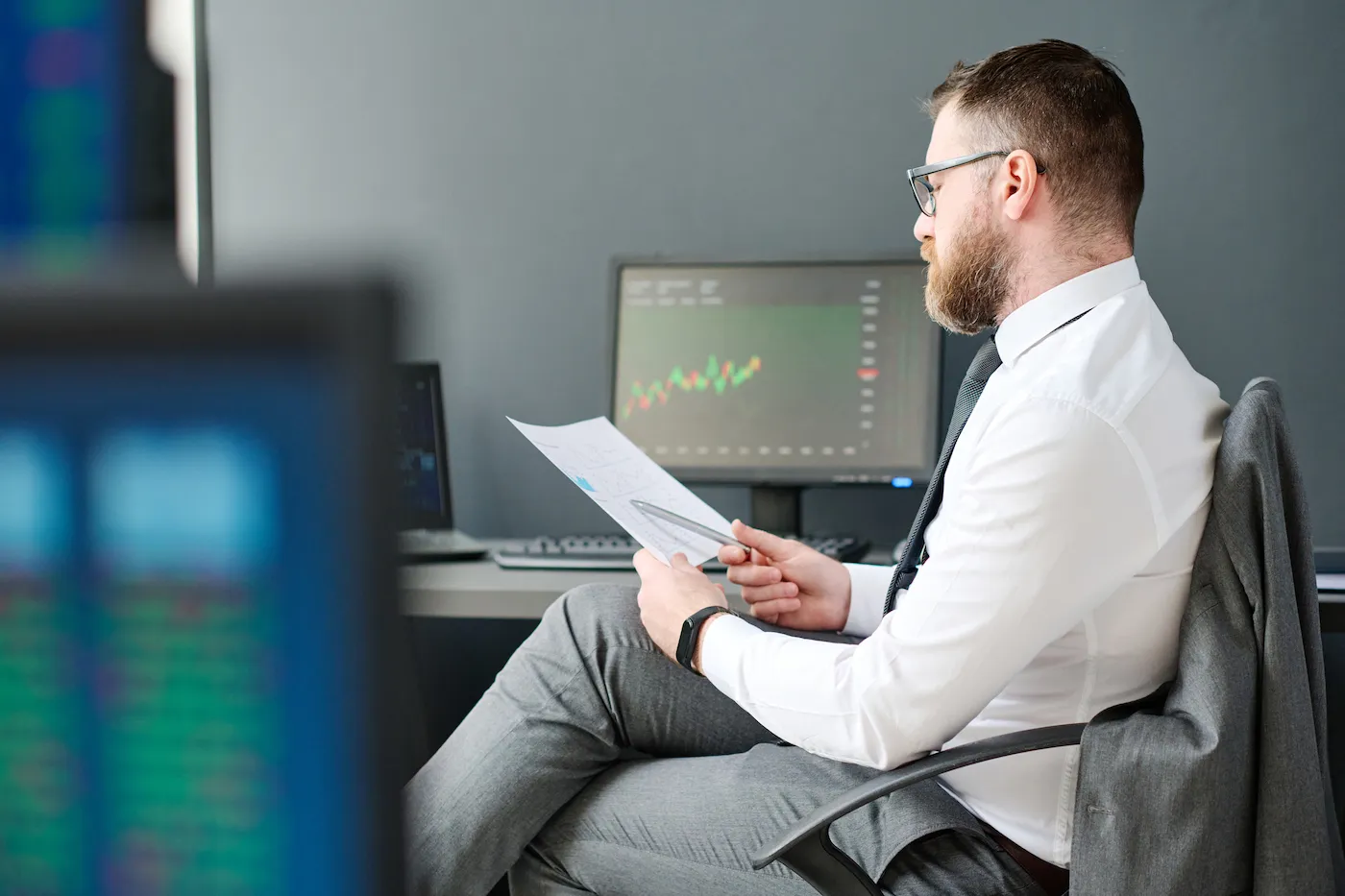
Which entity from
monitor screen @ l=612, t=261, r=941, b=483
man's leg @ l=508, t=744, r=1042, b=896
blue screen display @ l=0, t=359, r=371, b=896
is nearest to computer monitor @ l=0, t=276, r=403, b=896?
blue screen display @ l=0, t=359, r=371, b=896

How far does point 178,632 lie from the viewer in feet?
0.87

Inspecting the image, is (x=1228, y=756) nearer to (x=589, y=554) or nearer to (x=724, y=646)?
(x=724, y=646)

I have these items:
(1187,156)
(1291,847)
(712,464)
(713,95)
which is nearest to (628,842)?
(1291,847)

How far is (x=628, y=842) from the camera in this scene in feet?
4.27

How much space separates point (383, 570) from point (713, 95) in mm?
2096

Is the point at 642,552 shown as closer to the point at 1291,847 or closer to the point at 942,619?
the point at 942,619

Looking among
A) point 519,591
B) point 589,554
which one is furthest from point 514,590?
point 589,554

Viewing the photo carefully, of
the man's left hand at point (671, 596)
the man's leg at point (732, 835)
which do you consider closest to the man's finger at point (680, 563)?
the man's left hand at point (671, 596)

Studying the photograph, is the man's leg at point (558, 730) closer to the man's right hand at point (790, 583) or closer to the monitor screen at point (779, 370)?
the man's right hand at point (790, 583)

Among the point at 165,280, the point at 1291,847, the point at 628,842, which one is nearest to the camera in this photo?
the point at 165,280

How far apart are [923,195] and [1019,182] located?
0.67ft

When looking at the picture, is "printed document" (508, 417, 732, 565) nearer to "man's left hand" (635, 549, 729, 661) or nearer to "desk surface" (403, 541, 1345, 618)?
"man's left hand" (635, 549, 729, 661)

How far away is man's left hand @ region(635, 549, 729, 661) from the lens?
1.34 metres

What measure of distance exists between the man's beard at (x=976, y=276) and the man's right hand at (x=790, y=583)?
371 mm
